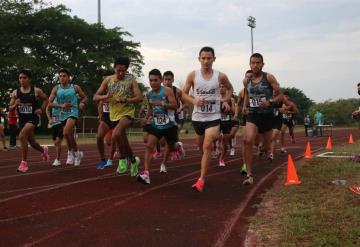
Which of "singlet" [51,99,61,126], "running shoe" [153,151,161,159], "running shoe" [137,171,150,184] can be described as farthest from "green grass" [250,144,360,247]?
"running shoe" [153,151,161,159]

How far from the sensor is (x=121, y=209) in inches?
228

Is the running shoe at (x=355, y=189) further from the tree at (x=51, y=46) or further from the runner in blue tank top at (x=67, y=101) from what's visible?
the tree at (x=51, y=46)

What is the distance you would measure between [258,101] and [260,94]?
0.11m

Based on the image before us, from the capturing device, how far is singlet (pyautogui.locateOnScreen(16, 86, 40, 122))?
30.7 ft

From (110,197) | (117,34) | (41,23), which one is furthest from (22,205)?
(117,34)

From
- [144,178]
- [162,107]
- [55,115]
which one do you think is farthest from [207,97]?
[55,115]

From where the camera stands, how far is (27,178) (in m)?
8.49

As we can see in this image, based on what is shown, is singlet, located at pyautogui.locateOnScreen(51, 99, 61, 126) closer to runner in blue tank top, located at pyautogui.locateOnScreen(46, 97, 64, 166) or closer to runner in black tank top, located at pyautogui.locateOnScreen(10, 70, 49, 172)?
runner in blue tank top, located at pyautogui.locateOnScreen(46, 97, 64, 166)

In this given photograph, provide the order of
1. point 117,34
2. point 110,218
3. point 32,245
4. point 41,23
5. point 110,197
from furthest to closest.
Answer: point 117,34 < point 41,23 < point 110,197 < point 110,218 < point 32,245

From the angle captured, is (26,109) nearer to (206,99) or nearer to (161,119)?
(161,119)

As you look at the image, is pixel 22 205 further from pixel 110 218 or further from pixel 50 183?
pixel 50 183

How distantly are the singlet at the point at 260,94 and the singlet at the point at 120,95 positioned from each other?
6.54 feet

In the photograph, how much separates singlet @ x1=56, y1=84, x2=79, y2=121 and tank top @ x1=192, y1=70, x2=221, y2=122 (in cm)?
357

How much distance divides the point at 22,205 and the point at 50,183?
72.8 inches
